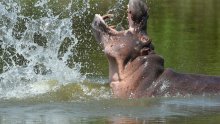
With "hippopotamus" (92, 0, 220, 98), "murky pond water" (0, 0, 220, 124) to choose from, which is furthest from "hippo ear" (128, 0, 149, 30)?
"murky pond water" (0, 0, 220, 124)

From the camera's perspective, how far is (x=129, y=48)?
481 inches

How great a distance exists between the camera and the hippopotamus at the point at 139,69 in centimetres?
1205

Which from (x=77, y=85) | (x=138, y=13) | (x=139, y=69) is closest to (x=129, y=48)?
(x=139, y=69)

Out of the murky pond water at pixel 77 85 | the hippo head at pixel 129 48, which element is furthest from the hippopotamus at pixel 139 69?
the murky pond water at pixel 77 85

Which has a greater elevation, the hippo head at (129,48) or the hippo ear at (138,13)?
the hippo ear at (138,13)

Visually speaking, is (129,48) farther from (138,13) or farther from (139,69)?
(138,13)

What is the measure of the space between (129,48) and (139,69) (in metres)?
0.35

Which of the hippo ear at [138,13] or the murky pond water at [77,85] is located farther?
the hippo ear at [138,13]

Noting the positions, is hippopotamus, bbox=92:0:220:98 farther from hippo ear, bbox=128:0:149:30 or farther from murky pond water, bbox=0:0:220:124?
murky pond water, bbox=0:0:220:124

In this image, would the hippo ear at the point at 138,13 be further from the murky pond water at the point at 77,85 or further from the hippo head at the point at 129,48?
the murky pond water at the point at 77,85

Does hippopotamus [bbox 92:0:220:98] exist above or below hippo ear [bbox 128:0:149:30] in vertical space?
below

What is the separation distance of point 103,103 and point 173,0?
34.4 m

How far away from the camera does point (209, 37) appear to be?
2373 centimetres

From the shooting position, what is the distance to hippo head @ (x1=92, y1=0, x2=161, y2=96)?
39.8ft
